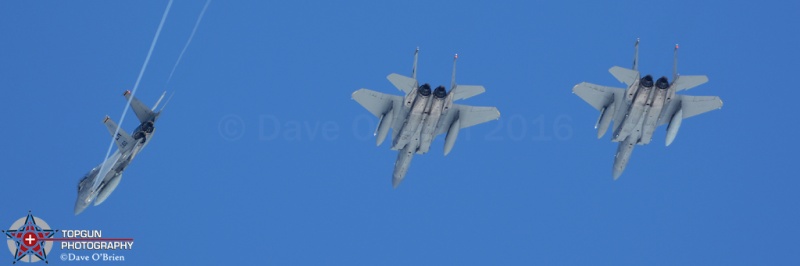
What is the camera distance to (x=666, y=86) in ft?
99.1

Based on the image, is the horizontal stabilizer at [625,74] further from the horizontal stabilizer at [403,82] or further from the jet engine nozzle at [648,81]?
the horizontal stabilizer at [403,82]

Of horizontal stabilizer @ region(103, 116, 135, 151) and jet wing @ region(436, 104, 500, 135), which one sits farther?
jet wing @ region(436, 104, 500, 135)

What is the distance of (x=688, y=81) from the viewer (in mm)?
30422

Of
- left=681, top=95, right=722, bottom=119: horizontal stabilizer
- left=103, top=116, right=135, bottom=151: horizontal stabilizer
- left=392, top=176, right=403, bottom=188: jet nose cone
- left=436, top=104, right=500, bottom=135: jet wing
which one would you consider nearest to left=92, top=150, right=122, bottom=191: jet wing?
left=103, top=116, right=135, bottom=151: horizontal stabilizer

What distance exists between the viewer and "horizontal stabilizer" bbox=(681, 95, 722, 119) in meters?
32.0

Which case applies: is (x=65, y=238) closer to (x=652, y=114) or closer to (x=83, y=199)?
(x=83, y=199)

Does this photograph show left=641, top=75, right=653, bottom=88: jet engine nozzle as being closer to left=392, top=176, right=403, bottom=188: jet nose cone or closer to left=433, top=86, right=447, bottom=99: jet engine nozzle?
left=433, top=86, right=447, bottom=99: jet engine nozzle

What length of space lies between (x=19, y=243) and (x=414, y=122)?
1182cm

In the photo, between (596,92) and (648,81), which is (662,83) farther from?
(596,92)

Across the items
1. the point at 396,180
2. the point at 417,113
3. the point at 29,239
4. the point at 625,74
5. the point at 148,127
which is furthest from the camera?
the point at 396,180

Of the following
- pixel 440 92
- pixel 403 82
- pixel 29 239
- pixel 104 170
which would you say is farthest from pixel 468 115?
pixel 29 239

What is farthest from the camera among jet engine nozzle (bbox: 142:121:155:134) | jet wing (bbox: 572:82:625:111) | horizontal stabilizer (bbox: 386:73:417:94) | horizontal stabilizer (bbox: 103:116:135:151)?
jet wing (bbox: 572:82:625:111)

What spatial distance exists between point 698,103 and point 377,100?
887cm

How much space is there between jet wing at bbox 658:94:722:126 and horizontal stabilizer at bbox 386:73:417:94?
7.13 m
